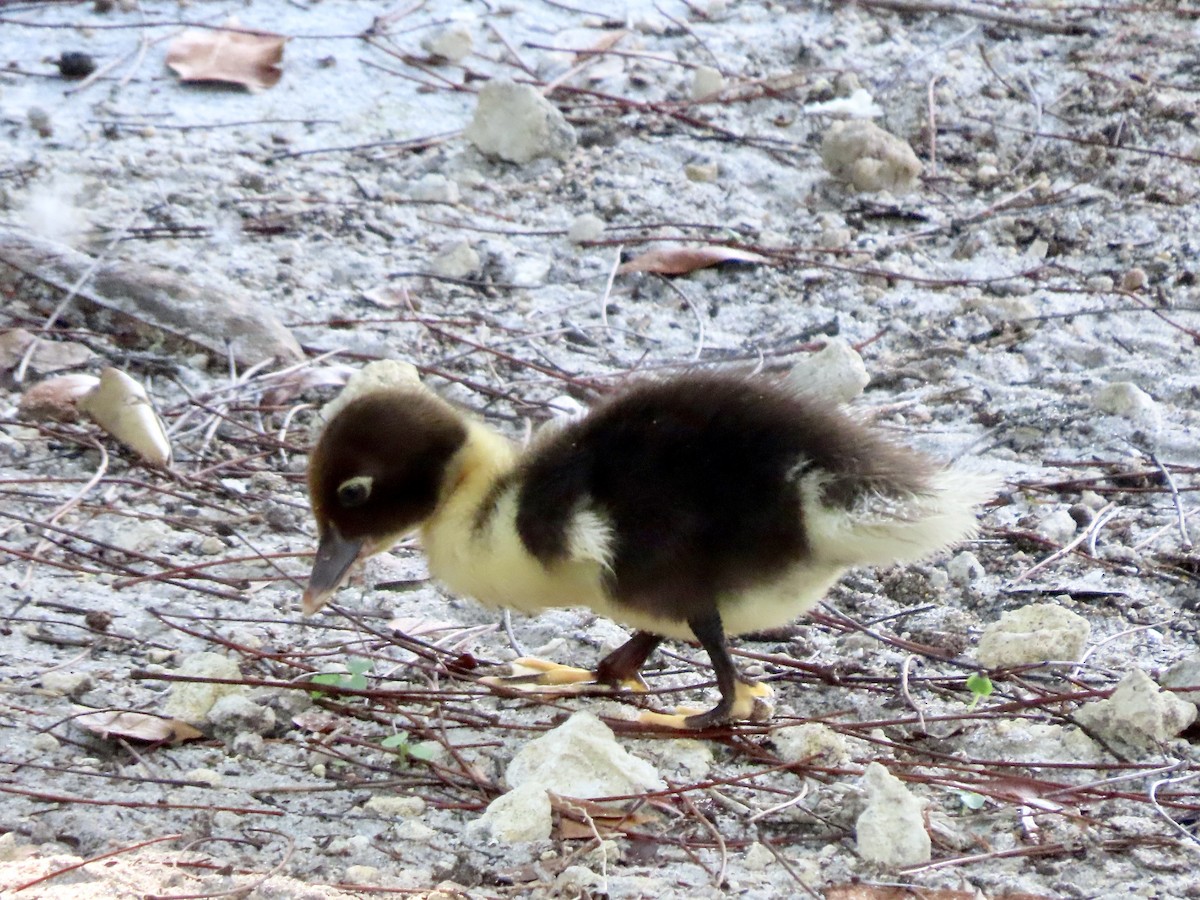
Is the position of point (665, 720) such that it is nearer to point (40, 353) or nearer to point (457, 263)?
point (40, 353)

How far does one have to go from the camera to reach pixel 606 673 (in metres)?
3.72

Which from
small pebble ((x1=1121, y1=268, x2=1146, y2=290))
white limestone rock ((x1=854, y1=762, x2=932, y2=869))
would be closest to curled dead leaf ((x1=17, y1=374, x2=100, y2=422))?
white limestone rock ((x1=854, y1=762, x2=932, y2=869))

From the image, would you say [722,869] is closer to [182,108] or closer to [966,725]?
[966,725]

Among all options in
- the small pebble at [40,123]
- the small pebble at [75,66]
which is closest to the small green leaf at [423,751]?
the small pebble at [40,123]

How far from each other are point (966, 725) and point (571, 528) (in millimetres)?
1003

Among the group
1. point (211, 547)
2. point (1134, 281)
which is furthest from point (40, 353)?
point (1134, 281)

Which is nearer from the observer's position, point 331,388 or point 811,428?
point 811,428

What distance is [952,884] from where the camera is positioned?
290 centimetres

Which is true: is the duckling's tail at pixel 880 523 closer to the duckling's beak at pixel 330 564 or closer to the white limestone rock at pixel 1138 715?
the white limestone rock at pixel 1138 715

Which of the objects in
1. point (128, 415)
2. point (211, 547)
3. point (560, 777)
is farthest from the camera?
point (128, 415)

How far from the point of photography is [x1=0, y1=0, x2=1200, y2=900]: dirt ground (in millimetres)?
3082

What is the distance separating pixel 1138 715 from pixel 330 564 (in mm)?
1812

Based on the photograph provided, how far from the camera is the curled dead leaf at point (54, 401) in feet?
15.7

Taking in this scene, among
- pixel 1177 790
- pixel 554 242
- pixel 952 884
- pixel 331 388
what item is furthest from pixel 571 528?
pixel 554 242
